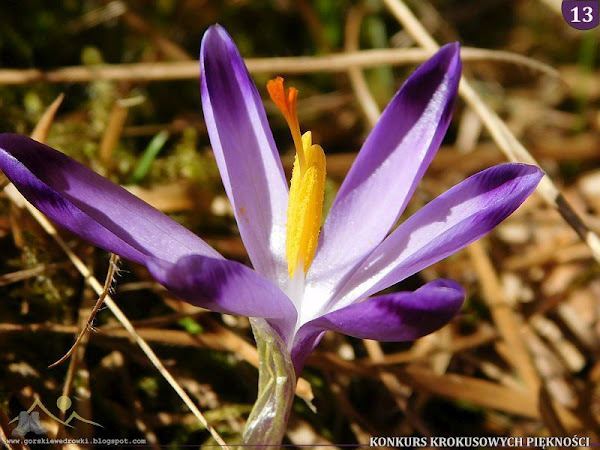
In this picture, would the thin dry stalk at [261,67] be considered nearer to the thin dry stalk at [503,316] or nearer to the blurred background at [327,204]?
the blurred background at [327,204]

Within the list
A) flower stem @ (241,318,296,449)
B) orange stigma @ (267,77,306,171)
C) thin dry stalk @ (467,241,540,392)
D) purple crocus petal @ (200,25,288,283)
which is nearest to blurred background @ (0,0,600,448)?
thin dry stalk @ (467,241,540,392)

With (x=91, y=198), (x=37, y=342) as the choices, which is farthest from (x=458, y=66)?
(x=37, y=342)

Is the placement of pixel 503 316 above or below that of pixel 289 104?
below

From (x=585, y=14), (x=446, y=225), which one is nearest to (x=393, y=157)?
(x=446, y=225)

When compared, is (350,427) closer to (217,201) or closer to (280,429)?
(280,429)

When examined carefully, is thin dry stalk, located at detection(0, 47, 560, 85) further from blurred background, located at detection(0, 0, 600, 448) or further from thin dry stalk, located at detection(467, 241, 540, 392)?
thin dry stalk, located at detection(467, 241, 540, 392)

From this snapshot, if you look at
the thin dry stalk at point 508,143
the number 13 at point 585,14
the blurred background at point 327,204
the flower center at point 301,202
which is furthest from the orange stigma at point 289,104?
the number 13 at point 585,14

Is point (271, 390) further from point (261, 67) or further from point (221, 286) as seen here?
point (261, 67)
